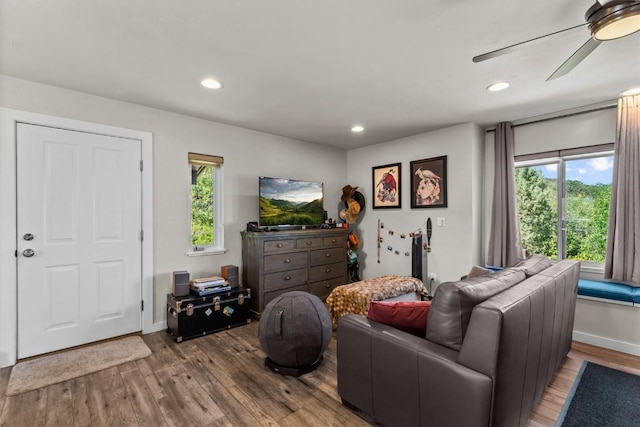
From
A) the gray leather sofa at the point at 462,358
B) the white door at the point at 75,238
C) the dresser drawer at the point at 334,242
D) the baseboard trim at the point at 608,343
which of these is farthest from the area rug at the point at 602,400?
the white door at the point at 75,238

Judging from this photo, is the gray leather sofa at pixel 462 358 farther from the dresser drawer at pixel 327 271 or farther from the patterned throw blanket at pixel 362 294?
the dresser drawer at pixel 327 271

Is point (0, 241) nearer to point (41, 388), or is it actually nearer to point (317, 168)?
point (41, 388)

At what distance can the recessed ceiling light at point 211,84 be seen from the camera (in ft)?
8.39

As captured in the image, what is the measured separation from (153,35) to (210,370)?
8.34 ft

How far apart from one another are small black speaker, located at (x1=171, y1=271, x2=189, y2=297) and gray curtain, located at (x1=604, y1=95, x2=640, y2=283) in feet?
14.6

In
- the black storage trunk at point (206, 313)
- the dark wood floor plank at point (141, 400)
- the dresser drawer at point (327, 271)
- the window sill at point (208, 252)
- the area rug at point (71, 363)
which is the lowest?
the dark wood floor plank at point (141, 400)

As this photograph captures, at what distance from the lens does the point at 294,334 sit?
2256 mm

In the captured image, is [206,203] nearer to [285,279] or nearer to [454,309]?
[285,279]

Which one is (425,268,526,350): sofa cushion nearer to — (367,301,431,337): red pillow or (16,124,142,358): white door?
(367,301,431,337): red pillow

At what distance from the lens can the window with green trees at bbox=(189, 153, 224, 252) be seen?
11.8 ft

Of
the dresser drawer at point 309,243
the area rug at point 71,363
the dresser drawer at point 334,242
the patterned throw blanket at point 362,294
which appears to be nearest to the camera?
the area rug at point 71,363

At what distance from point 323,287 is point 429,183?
84.0 inches

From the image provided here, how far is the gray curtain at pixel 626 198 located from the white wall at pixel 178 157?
375 cm

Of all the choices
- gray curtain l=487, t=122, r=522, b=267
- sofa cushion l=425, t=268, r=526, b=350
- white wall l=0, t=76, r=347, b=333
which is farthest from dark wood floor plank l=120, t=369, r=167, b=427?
gray curtain l=487, t=122, r=522, b=267
